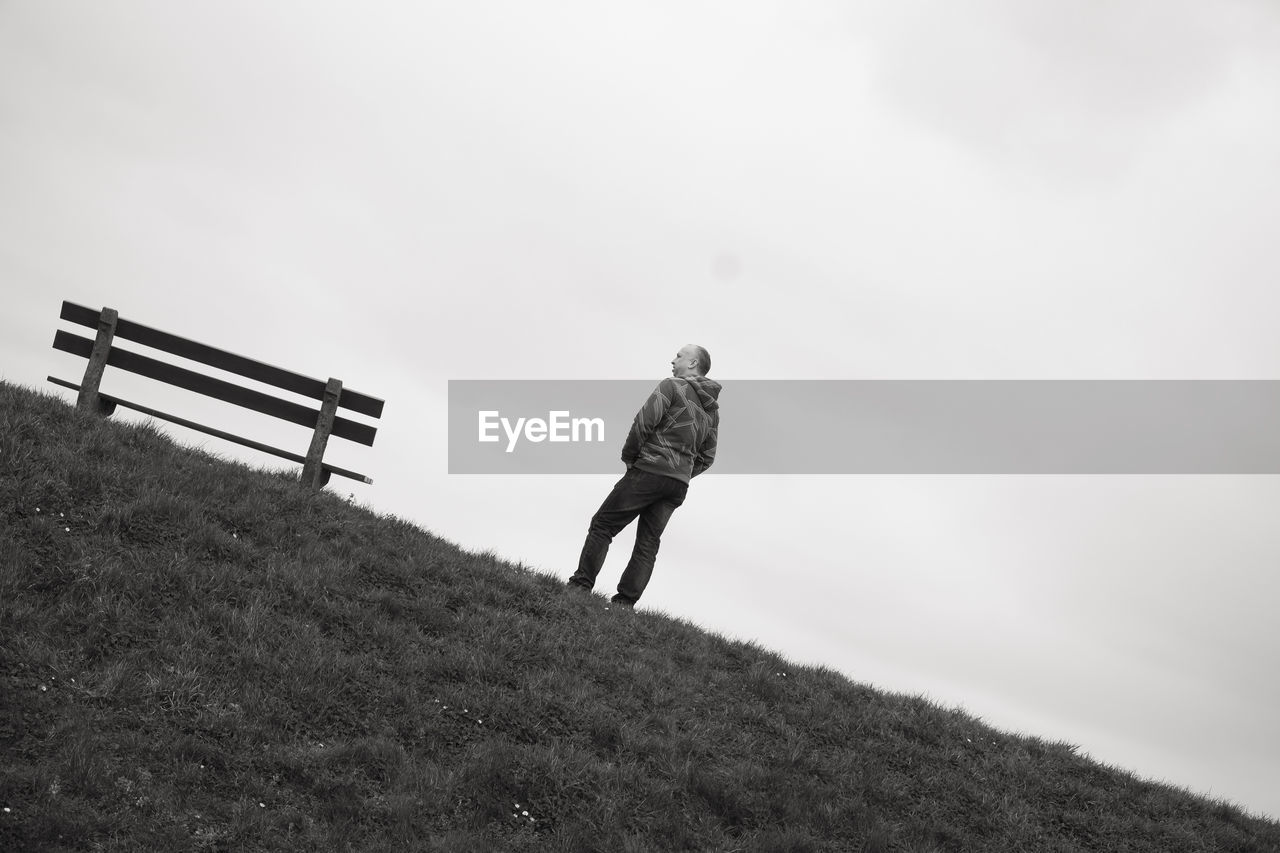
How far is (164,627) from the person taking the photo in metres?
7.31

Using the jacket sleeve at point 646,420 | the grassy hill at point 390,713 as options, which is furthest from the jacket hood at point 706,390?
the grassy hill at point 390,713

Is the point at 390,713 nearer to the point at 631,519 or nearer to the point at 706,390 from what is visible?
the point at 631,519

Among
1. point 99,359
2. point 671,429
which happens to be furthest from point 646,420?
point 99,359

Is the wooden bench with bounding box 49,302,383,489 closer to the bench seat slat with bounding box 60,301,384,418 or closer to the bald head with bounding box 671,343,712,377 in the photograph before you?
the bench seat slat with bounding box 60,301,384,418

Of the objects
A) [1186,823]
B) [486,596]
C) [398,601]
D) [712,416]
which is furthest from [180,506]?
[1186,823]

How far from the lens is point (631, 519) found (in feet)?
34.8

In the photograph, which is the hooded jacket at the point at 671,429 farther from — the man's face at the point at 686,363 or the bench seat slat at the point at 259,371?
the bench seat slat at the point at 259,371

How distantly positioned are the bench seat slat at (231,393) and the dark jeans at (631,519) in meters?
2.85

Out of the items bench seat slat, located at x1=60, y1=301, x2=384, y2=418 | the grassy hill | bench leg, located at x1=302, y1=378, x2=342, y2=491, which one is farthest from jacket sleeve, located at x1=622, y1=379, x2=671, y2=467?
bench leg, located at x1=302, y1=378, x2=342, y2=491

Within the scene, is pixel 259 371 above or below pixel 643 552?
above

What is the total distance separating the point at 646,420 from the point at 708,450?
1.09 meters

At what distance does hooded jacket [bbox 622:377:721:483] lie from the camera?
34.4 feet

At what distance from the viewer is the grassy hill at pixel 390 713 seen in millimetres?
6070

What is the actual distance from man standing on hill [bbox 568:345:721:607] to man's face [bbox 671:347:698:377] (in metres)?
0.22
